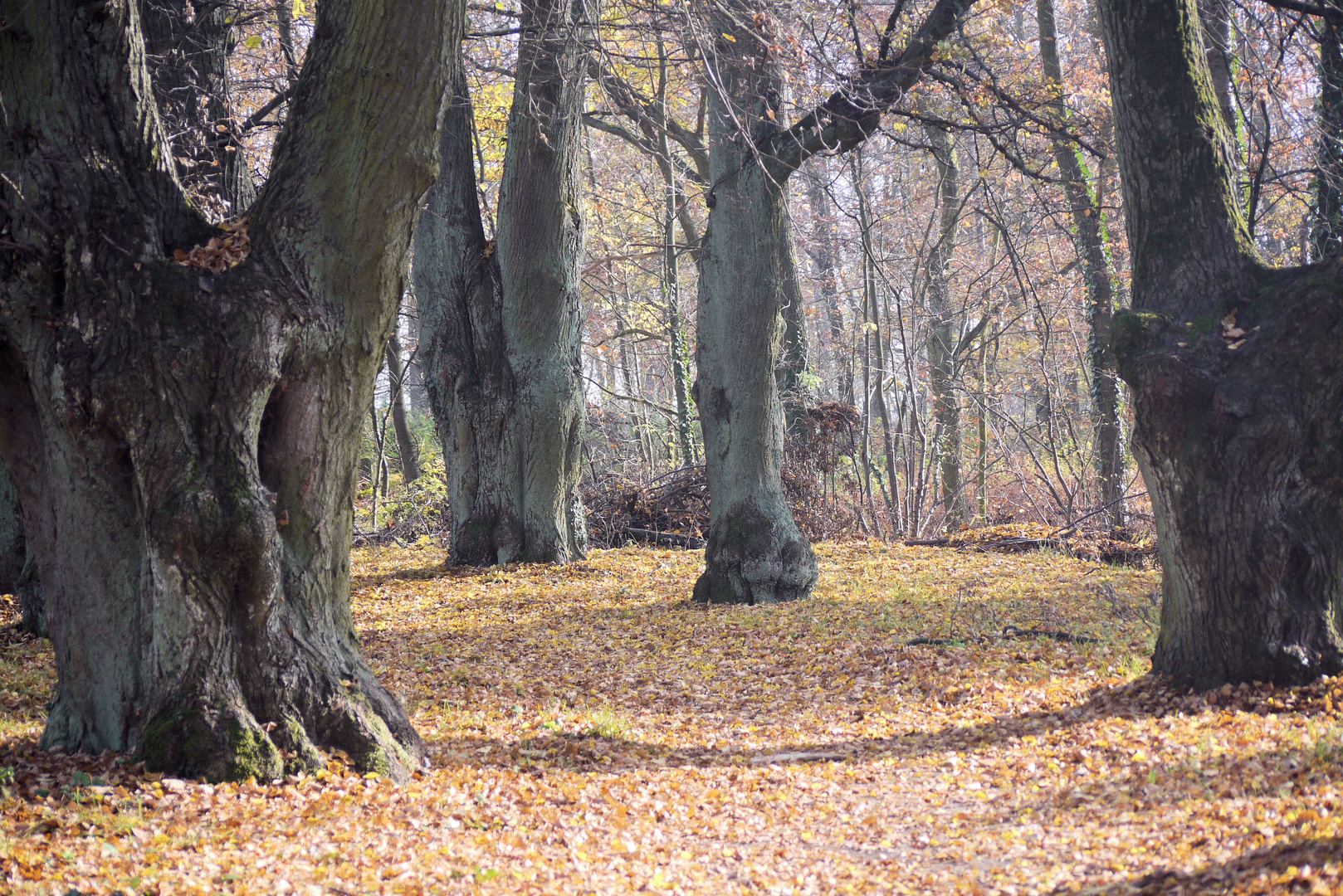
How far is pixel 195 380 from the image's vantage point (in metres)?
3.84

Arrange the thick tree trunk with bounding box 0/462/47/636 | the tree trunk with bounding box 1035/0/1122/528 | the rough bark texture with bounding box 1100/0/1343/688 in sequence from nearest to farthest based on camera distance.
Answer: the rough bark texture with bounding box 1100/0/1343/688 < the thick tree trunk with bounding box 0/462/47/636 < the tree trunk with bounding box 1035/0/1122/528

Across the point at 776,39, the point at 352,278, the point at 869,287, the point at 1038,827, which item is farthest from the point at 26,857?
the point at 869,287

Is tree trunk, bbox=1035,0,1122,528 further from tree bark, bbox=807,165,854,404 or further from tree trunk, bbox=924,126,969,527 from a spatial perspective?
tree bark, bbox=807,165,854,404

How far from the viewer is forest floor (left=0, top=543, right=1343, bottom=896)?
320 cm

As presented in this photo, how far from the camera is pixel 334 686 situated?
13.8 feet

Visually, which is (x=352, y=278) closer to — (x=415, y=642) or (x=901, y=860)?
(x=901, y=860)

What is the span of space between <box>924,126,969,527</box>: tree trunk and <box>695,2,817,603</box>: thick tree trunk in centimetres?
638

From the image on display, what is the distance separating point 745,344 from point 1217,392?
14.6 feet

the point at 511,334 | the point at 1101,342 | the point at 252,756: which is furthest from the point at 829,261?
the point at 252,756

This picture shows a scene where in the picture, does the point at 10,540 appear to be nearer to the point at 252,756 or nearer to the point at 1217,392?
the point at 252,756

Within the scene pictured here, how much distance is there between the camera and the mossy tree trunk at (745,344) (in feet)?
27.4

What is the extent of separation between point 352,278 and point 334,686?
181 centimetres

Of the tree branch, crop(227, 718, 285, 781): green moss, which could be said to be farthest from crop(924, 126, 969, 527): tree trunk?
crop(227, 718, 285, 781): green moss

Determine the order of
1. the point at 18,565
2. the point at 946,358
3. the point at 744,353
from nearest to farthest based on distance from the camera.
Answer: the point at 18,565, the point at 744,353, the point at 946,358
